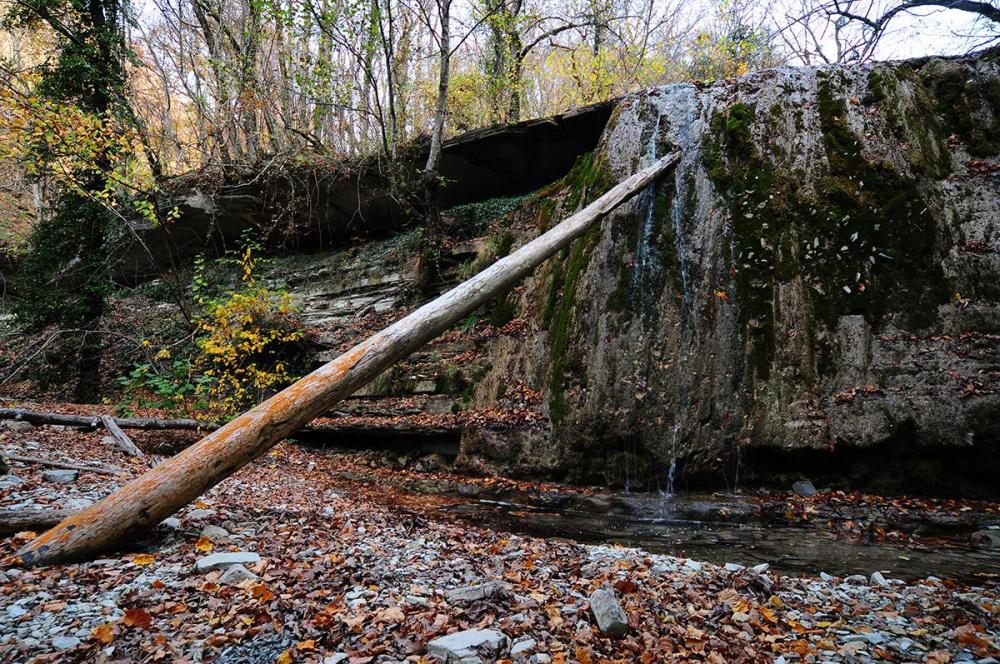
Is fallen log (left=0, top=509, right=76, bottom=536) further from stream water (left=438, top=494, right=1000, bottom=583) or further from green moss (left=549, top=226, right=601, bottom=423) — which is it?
green moss (left=549, top=226, right=601, bottom=423)

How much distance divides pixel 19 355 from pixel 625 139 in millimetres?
14828

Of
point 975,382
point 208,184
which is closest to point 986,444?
point 975,382

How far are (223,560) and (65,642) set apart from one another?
88 centimetres

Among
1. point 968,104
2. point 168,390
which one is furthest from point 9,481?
point 968,104

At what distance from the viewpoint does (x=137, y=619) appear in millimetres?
2195

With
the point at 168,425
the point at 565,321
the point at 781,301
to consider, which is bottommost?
the point at 168,425

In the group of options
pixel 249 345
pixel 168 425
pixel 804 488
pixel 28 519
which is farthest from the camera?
pixel 249 345

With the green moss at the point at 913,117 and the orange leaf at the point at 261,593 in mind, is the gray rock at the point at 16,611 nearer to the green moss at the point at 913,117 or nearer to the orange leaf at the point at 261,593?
the orange leaf at the point at 261,593

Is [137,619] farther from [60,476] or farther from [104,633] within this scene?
[60,476]

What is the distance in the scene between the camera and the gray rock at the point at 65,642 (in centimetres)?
197

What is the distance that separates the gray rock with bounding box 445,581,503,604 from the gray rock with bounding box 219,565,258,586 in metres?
1.10

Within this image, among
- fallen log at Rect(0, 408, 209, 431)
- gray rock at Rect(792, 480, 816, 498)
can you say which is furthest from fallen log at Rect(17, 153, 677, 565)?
fallen log at Rect(0, 408, 209, 431)

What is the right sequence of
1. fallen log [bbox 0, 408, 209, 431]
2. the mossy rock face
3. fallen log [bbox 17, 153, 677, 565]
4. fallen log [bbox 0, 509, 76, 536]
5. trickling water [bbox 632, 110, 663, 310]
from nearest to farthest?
fallen log [bbox 17, 153, 677, 565] < fallen log [bbox 0, 509, 76, 536] < the mossy rock face < fallen log [bbox 0, 408, 209, 431] < trickling water [bbox 632, 110, 663, 310]

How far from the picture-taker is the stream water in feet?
13.8
